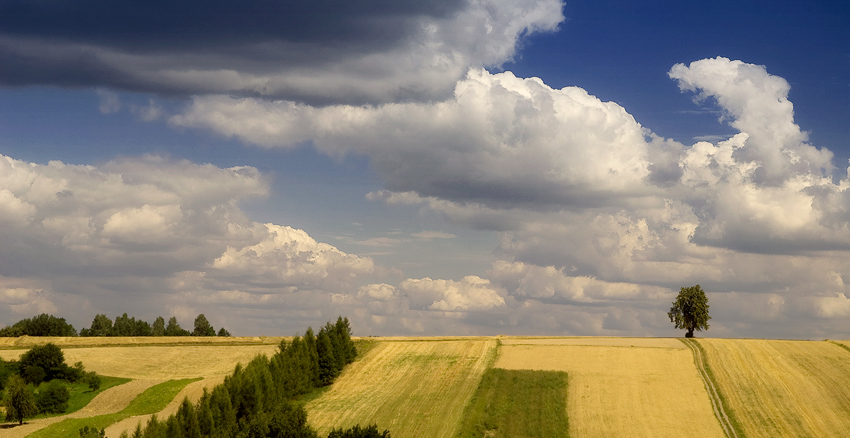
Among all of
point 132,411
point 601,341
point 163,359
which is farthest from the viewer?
point 601,341

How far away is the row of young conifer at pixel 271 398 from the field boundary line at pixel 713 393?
124 feet

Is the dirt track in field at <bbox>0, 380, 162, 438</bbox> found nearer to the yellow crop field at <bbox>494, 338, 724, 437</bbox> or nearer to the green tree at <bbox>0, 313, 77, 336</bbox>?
the yellow crop field at <bbox>494, 338, 724, 437</bbox>

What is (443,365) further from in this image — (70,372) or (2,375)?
(2,375)

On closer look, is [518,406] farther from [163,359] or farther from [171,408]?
[163,359]

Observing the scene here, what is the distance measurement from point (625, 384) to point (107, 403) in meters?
67.0

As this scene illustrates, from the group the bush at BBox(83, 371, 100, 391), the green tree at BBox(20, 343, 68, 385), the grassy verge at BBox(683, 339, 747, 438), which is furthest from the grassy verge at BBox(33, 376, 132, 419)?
the grassy verge at BBox(683, 339, 747, 438)

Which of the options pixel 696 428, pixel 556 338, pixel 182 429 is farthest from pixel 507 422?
pixel 556 338

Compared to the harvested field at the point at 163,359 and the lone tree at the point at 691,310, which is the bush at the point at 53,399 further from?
the lone tree at the point at 691,310

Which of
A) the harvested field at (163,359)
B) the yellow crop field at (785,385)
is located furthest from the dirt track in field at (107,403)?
the yellow crop field at (785,385)

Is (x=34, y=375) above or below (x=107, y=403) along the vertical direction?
above

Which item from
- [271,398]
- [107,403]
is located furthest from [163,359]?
[271,398]

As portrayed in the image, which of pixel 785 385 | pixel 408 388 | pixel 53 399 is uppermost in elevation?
pixel 53 399

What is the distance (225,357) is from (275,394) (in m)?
37.3

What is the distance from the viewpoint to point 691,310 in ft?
411
